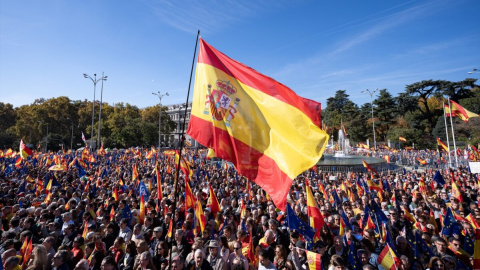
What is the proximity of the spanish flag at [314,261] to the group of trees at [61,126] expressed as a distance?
2204 inches

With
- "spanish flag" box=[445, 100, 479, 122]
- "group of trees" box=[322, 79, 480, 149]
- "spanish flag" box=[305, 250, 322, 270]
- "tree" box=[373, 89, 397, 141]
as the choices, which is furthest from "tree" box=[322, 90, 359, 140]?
"spanish flag" box=[305, 250, 322, 270]

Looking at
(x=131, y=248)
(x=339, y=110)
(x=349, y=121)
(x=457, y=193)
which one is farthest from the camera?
(x=339, y=110)

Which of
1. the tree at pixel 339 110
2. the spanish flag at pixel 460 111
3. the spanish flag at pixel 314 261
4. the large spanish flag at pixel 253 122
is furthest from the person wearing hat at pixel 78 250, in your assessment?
the tree at pixel 339 110

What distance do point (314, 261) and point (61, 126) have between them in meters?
72.0

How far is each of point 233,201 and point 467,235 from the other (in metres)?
6.17

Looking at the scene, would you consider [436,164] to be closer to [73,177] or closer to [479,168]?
[479,168]

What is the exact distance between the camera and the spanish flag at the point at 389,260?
4.08 m

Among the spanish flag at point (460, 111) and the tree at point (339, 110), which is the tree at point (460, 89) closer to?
the tree at point (339, 110)

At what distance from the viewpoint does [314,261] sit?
4137 mm

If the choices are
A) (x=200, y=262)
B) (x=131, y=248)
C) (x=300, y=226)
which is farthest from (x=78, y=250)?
(x=300, y=226)

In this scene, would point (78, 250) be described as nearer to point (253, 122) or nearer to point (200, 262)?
point (200, 262)

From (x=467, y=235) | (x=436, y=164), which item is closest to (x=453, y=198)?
(x=467, y=235)

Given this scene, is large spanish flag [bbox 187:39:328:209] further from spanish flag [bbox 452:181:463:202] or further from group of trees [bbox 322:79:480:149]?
group of trees [bbox 322:79:480:149]

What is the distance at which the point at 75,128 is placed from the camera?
64500mm
